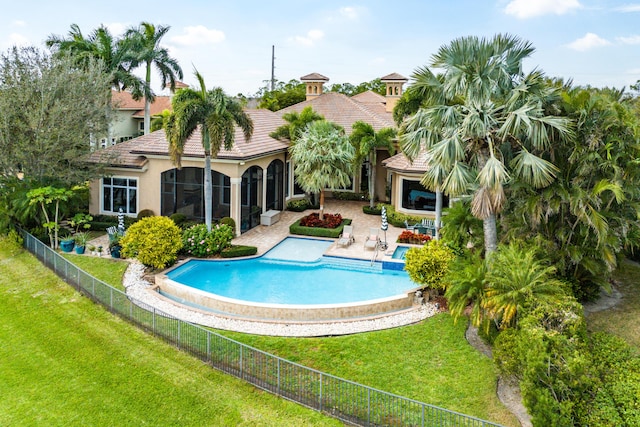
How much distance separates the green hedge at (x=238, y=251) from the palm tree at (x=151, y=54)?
17.6 m

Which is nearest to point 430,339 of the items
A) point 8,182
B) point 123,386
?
point 123,386

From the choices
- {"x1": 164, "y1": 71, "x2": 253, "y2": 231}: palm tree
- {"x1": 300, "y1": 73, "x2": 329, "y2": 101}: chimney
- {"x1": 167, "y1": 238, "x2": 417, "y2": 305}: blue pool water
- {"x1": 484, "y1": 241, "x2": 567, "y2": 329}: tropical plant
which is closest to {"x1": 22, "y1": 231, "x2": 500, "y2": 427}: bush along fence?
{"x1": 484, "y1": 241, "x2": 567, "y2": 329}: tropical plant

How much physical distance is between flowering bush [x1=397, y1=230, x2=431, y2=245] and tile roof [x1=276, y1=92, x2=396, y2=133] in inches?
440

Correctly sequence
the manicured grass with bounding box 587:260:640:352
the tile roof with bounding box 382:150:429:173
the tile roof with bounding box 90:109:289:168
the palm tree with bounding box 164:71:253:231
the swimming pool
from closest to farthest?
the manicured grass with bounding box 587:260:640:352
the swimming pool
the palm tree with bounding box 164:71:253:231
the tile roof with bounding box 90:109:289:168
the tile roof with bounding box 382:150:429:173

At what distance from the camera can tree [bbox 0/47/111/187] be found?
923 inches

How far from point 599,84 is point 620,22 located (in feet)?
28.4

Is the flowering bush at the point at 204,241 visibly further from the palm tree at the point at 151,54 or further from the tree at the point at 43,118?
the palm tree at the point at 151,54

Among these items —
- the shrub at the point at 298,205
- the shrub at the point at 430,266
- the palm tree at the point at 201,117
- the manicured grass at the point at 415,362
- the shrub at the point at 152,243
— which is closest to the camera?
the manicured grass at the point at 415,362

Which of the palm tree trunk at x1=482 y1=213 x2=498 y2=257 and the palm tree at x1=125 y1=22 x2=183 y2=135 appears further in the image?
the palm tree at x1=125 y1=22 x2=183 y2=135

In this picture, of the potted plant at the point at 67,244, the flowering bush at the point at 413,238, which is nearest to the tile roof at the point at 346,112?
the flowering bush at the point at 413,238

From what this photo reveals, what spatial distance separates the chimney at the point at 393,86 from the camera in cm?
3962

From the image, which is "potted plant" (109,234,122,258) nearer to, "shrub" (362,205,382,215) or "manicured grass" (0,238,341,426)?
"manicured grass" (0,238,341,426)

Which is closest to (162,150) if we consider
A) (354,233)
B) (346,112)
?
(354,233)

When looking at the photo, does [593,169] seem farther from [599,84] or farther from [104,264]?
[104,264]
